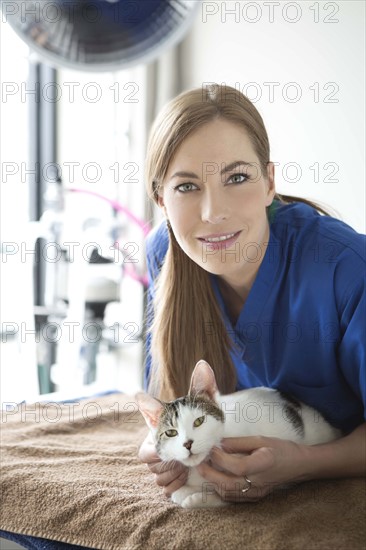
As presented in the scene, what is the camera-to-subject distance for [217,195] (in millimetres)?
1043

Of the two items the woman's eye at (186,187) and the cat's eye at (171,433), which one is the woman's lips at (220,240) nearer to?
the woman's eye at (186,187)

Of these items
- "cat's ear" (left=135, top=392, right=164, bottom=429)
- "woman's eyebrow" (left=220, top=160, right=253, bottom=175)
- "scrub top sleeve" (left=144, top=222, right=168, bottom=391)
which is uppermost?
"woman's eyebrow" (left=220, top=160, right=253, bottom=175)

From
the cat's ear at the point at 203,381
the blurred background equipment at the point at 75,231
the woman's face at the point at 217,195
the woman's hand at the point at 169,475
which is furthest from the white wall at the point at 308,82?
the woman's hand at the point at 169,475

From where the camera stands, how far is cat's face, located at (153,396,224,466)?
957mm

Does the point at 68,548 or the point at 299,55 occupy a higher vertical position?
the point at 299,55

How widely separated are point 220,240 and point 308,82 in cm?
86

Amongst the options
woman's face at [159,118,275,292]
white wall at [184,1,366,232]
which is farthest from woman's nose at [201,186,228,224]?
white wall at [184,1,366,232]

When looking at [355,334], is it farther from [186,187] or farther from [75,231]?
[75,231]

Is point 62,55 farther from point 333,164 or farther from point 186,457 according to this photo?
point 333,164

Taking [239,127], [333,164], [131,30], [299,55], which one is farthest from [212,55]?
[131,30]

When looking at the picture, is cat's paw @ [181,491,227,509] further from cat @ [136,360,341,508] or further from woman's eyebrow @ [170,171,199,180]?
woman's eyebrow @ [170,171,199,180]

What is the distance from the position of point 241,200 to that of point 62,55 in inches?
14.3

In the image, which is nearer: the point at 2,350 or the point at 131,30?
the point at 131,30

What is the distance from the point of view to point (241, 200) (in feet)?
3.48
